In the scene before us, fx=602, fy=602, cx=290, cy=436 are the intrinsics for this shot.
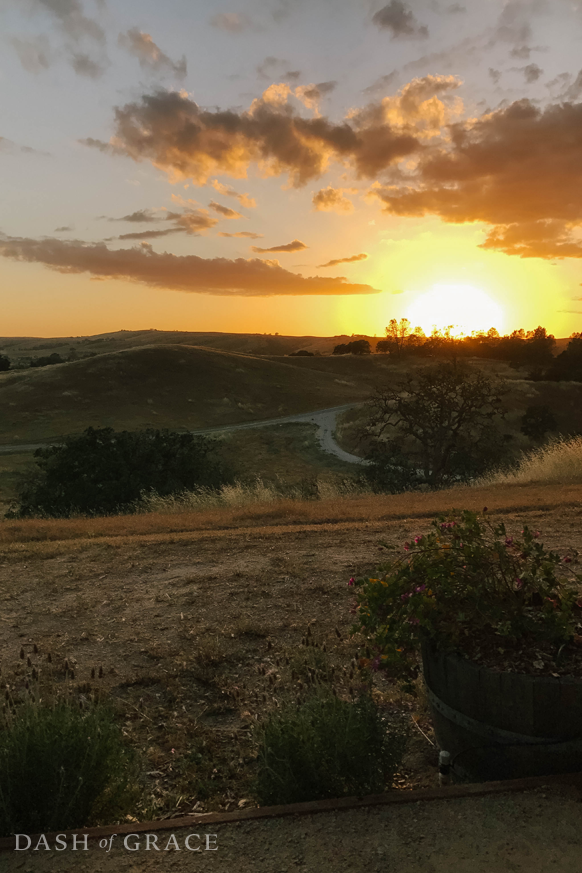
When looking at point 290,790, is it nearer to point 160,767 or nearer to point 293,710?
point 293,710

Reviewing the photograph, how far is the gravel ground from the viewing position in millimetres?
2611

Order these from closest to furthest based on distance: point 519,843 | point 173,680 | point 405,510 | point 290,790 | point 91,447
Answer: point 519,843 → point 290,790 → point 173,680 → point 405,510 → point 91,447

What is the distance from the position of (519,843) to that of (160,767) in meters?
2.14

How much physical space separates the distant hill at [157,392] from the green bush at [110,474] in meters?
25.2

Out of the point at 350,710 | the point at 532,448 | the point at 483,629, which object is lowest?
the point at 532,448

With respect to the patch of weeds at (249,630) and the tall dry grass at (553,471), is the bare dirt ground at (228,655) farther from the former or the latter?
the tall dry grass at (553,471)

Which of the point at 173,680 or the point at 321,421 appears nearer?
the point at 173,680

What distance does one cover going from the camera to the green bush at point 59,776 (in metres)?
3.02

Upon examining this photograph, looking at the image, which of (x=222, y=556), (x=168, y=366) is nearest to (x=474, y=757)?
(x=222, y=556)

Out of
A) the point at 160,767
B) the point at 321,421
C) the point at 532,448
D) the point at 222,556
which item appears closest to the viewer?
the point at 160,767

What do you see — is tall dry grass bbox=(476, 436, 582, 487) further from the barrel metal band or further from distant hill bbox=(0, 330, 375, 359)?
distant hill bbox=(0, 330, 375, 359)

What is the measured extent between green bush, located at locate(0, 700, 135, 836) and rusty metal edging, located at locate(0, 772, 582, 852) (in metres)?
0.19

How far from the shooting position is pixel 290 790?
3135 millimetres

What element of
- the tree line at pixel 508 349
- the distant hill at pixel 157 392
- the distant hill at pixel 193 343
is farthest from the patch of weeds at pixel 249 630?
the distant hill at pixel 193 343
